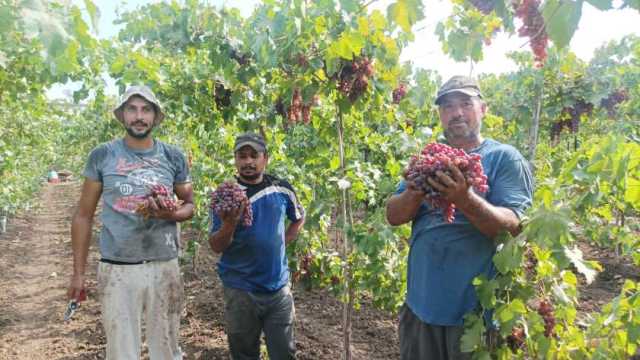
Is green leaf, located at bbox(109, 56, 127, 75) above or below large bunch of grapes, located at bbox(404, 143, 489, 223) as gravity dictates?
above

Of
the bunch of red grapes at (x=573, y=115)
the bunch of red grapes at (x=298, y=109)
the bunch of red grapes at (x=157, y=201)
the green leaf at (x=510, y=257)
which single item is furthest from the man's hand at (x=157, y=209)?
the bunch of red grapes at (x=573, y=115)

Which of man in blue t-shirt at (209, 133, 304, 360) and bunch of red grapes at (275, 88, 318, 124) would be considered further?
bunch of red grapes at (275, 88, 318, 124)

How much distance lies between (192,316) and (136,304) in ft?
9.43

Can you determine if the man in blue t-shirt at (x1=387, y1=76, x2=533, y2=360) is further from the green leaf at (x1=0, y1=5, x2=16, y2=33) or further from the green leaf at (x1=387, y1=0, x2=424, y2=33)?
the green leaf at (x1=0, y1=5, x2=16, y2=33)

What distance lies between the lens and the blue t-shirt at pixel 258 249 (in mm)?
3266

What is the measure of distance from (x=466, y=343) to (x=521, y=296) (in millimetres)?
308

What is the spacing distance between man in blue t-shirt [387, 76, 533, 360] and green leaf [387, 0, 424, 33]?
80 centimetres

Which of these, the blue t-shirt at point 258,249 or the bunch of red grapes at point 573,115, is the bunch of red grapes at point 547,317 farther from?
the bunch of red grapes at point 573,115

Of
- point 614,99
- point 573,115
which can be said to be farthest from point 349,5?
point 614,99

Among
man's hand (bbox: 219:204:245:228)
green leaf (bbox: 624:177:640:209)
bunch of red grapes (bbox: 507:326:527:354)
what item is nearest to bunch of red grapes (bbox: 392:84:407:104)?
man's hand (bbox: 219:204:245:228)

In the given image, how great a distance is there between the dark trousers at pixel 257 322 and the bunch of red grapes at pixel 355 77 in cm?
138

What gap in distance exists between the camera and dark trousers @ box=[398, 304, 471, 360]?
225cm

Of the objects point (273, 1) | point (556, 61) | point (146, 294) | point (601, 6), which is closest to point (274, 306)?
point (146, 294)

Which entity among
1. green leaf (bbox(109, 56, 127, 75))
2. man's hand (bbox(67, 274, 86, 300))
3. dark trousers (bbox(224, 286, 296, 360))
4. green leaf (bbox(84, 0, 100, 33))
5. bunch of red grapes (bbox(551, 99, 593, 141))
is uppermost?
bunch of red grapes (bbox(551, 99, 593, 141))
